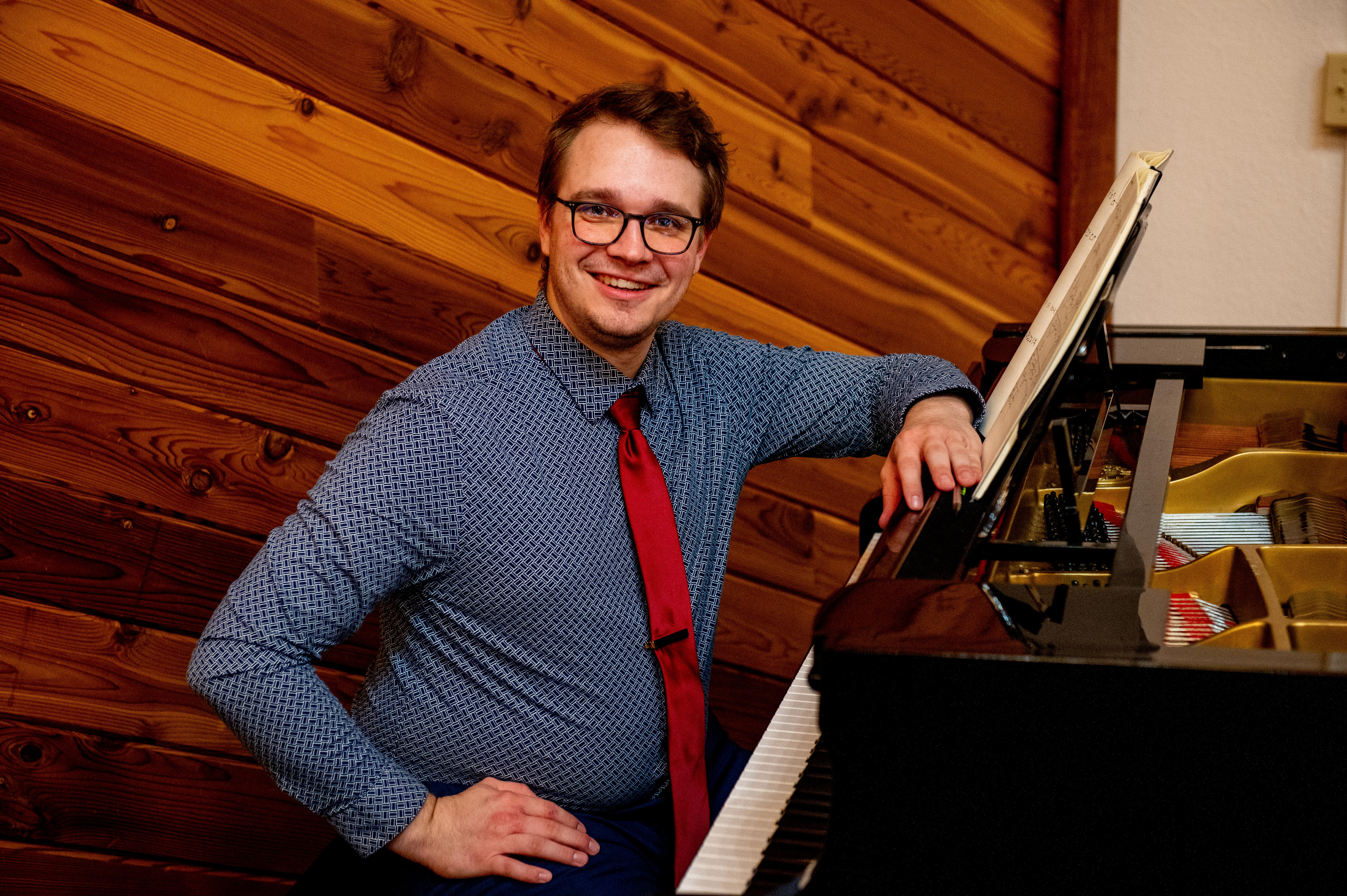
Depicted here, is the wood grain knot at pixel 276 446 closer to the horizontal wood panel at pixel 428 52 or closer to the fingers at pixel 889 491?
the horizontal wood panel at pixel 428 52

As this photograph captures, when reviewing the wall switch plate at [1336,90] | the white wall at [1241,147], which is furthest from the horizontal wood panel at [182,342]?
the wall switch plate at [1336,90]

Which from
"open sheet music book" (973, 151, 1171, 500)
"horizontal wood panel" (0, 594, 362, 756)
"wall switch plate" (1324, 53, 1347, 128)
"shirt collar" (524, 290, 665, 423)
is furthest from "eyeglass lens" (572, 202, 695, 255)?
"wall switch plate" (1324, 53, 1347, 128)

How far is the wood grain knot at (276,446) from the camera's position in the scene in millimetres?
1802

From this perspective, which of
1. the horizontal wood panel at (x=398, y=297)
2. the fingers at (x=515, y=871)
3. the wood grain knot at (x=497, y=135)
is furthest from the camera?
the wood grain knot at (x=497, y=135)

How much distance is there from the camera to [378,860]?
1245 millimetres

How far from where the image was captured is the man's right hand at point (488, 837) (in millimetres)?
1179

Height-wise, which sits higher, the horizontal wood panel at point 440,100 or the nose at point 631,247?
the horizontal wood panel at point 440,100

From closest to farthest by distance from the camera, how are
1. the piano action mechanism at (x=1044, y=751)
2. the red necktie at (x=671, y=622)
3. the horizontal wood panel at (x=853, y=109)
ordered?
the piano action mechanism at (x=1044, y=751), the red necktie at (x=671, y=622), the horizontal wood panel at (x=853, y=109)

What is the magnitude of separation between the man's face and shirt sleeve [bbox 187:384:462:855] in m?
0.27

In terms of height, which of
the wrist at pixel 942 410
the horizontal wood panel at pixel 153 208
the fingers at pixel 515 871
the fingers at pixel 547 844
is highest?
the wrist at pixel 942 410

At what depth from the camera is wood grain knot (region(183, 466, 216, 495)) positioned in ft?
5.72

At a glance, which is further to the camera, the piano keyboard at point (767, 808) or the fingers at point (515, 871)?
the fingers at point (515, 871)

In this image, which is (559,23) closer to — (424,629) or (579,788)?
(424,629)

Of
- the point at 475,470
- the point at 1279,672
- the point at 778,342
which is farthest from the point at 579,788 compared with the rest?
the point at 778,342
